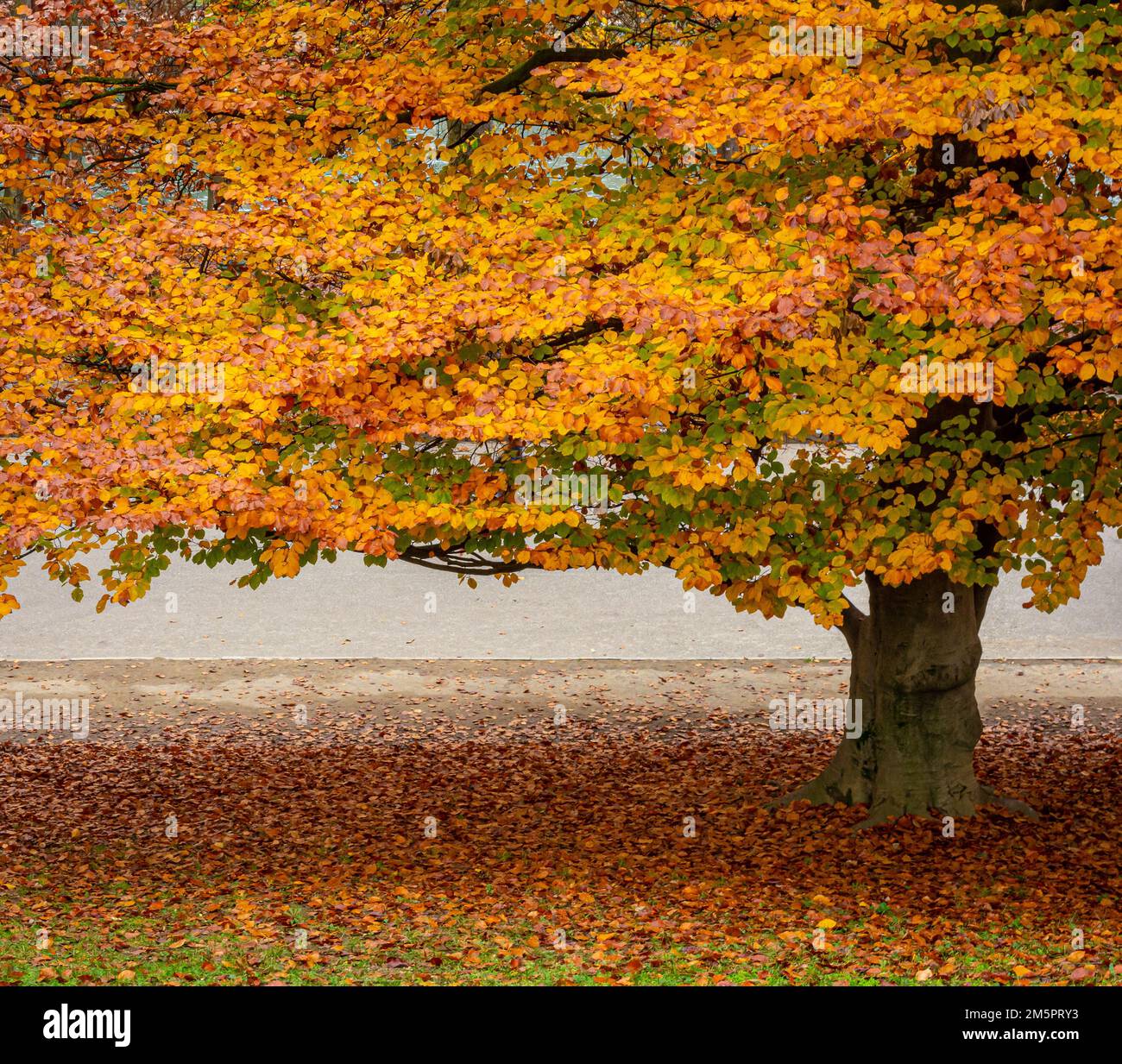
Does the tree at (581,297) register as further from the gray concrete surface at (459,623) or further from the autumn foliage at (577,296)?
the gray concrete surface at (459,623)

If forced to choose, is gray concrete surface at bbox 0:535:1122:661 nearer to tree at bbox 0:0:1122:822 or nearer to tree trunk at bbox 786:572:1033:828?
tree trunk at bbox 786:572:1033:828

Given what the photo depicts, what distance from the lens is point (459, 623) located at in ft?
70.1

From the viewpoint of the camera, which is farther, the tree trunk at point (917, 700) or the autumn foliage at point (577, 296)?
the tree trunk at point (917, 700)

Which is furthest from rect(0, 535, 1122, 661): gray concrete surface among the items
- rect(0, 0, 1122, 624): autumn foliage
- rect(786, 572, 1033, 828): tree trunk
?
rect(0, 0, 1122, 624): autumn foliage

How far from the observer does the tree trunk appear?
33.7 feet

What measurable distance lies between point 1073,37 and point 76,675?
46.9 feet

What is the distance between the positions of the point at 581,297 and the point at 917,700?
5095mm

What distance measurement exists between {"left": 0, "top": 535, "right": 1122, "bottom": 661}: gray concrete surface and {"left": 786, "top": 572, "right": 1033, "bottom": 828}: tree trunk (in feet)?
23.9

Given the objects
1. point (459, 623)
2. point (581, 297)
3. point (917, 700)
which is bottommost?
point (917, 700)

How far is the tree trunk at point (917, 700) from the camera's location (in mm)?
10258

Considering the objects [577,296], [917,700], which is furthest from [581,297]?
[917,700]

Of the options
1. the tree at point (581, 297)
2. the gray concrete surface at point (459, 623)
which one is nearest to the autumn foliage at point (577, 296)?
the tree at point (581, 297)

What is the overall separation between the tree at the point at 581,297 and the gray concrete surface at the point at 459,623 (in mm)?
9803

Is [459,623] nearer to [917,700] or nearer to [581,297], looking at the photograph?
[917,700]
